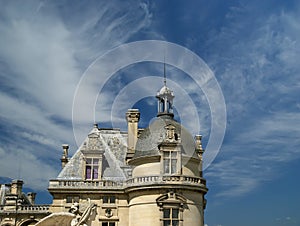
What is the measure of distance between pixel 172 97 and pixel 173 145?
659cm

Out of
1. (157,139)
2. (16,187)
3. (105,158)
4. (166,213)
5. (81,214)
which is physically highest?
(157,139)

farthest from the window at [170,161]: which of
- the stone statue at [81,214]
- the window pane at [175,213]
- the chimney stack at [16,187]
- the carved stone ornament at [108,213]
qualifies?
the chimney stack at [16,187]

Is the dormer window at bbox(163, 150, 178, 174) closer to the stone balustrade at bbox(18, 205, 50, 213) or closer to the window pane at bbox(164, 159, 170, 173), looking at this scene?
the window pane at bbox(164, 159, 170, 173)

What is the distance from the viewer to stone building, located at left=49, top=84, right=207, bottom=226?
31688 mm

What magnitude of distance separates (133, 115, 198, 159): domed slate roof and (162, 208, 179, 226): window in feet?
14.7

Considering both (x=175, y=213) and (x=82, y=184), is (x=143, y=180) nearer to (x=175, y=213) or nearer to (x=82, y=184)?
(x=175, y=213)

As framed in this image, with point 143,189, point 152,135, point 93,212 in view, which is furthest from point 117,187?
point 93,212

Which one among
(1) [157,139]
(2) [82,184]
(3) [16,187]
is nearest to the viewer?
(1) [157,139]

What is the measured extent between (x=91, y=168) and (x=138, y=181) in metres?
4.80

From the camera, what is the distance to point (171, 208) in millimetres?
31516

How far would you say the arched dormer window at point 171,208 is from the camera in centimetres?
3136

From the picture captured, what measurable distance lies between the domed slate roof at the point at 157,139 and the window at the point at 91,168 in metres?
3.53

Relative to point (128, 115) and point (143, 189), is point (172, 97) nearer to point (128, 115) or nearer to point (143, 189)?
point (128, 115)

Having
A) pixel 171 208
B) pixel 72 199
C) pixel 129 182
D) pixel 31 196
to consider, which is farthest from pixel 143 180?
pixel 31 196
